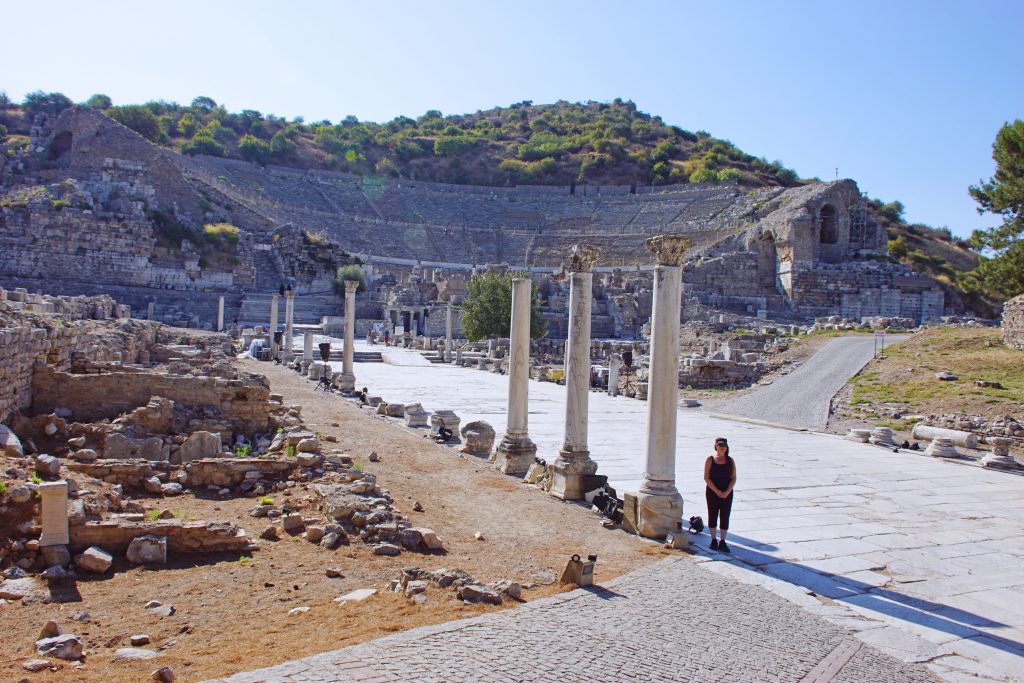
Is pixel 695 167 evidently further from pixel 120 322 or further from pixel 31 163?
pixel 120 322

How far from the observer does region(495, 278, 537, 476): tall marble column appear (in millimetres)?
11906

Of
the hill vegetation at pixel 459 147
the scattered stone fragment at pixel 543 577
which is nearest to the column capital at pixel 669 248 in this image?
the scattered stone fragment at pixel 543 577

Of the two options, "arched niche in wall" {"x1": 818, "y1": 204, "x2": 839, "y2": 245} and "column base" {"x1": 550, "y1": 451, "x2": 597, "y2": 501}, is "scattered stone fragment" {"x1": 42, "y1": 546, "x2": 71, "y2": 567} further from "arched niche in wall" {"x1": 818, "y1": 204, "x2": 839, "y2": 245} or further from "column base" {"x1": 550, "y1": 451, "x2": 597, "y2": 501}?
"arched niche in wall" {"x1": 818, "y1": 204, "x2": 839, "y2": 245}

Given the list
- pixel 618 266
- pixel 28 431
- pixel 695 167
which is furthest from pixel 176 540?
pixel 695 167

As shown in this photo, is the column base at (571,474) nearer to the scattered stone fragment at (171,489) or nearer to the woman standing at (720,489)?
the woman standing at (720,489)

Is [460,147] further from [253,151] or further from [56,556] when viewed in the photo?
[56,556]

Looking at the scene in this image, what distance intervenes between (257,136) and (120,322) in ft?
271

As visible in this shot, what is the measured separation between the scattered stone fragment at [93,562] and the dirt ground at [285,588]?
98 mm

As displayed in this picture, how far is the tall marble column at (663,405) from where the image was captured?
843 centimetres

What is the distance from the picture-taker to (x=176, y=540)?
7.10m

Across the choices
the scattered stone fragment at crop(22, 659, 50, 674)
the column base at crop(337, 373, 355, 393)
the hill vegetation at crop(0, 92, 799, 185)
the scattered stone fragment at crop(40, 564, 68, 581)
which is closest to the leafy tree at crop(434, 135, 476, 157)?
the hill vegetation at crop(0, 92, 799, 185)

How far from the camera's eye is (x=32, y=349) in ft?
43.7

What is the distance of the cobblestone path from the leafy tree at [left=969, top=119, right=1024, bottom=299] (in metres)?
26.9

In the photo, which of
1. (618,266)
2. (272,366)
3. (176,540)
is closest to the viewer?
(176,540)
